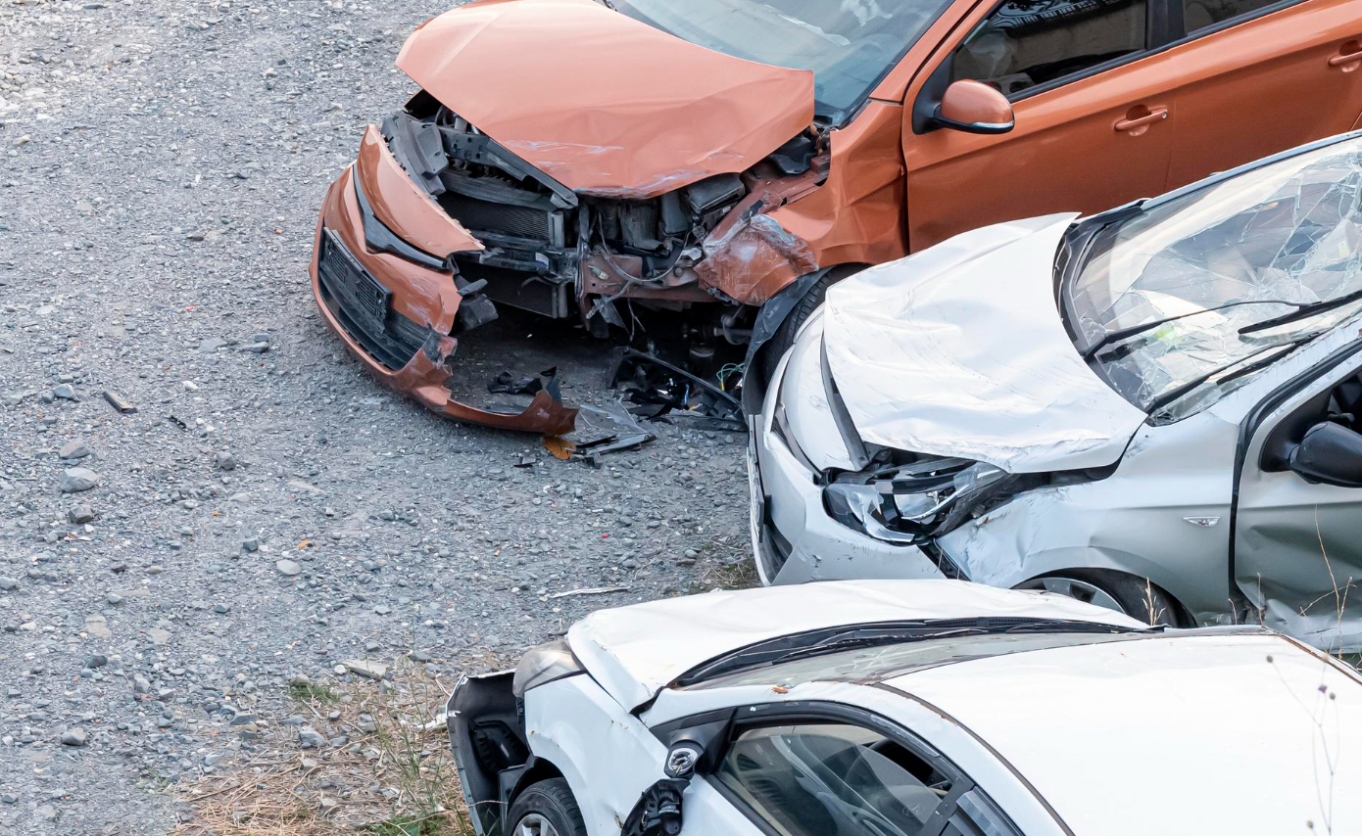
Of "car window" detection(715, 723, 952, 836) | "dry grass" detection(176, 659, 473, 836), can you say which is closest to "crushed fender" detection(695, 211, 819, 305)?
"dry grass" detection(176, 659, 473, 836)

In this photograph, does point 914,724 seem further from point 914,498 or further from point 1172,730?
point 914,498

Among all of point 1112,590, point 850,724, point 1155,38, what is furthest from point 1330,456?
point 1155,38

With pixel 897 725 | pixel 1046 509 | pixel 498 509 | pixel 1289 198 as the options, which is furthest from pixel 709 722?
pixel 1289 198

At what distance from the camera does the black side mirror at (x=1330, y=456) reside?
3434 mm

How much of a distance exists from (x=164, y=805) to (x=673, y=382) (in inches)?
111

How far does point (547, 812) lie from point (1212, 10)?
449 cm

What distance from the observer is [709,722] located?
8.50 ft

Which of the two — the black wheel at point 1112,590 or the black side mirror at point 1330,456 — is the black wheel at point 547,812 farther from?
the black side mirror at point 1330,456

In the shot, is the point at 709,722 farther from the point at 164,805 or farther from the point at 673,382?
the point at 673,382

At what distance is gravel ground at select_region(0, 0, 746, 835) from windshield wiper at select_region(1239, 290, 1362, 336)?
6.36 feet

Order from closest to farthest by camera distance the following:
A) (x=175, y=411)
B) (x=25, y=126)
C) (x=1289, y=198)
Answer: (x=1289, y=198) < (x=175, y=411) < (x=25, y=126)

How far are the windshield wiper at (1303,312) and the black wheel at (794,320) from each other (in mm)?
1718

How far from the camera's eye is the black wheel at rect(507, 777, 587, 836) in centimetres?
290

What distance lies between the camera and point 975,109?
4.93 meters
